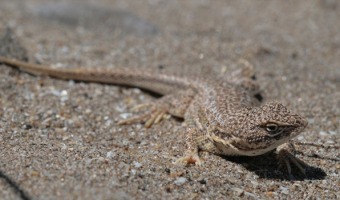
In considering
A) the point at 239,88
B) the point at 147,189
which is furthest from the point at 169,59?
the point at 147,189

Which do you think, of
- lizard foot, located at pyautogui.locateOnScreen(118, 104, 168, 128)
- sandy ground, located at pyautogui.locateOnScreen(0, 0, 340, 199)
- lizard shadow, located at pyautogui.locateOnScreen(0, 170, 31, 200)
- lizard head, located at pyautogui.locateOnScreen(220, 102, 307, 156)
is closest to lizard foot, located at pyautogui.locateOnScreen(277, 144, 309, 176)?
sandy ground, located at pyautogui.locateOnScreen(0, 0, 340, 199)

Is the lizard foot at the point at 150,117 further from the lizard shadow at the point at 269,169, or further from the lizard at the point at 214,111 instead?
the lizard shadow at the point at 269,169

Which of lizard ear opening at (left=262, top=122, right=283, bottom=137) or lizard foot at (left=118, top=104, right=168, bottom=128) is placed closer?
lizard ear opening at (left=262, top=122, right=283, bottom=137)

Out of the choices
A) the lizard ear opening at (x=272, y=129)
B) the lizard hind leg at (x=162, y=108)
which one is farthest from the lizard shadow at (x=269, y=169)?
the lizard hind leg at (x=162, y=108)

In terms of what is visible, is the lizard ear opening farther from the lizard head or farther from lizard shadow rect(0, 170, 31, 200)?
lizard shadow rect(0, 170, 31, 200)

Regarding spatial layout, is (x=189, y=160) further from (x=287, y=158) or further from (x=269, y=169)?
(x=287, y=158)

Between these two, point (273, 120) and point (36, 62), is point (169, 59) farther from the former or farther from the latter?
point (273, 120)
